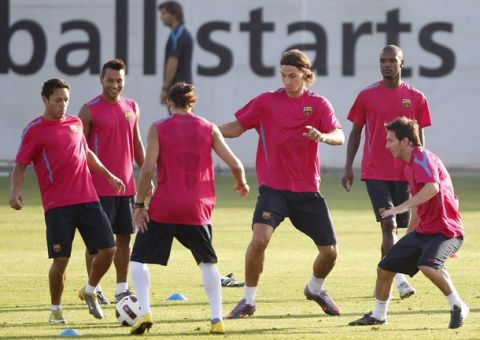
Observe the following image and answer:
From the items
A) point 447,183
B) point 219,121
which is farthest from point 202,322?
point 219,121

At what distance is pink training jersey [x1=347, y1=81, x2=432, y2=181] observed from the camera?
45.1 feet

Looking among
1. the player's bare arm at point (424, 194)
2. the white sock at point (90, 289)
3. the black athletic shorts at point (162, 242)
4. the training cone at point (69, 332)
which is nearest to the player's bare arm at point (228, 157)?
the black athletic shorts at point (162, 242)

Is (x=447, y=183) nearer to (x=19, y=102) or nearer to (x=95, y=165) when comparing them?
(x=95, y=165)

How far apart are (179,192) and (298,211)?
1.79m

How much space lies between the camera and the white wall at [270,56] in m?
29.1

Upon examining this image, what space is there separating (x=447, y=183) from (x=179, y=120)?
208cm

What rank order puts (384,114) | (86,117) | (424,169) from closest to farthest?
(424,169) → (86,117) → (384,114)

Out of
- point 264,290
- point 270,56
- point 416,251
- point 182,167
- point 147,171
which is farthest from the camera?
point 270,56

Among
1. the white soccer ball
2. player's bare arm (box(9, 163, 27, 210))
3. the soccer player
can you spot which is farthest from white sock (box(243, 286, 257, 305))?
the soccer player

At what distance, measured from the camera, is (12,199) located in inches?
459

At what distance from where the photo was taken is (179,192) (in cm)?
1080

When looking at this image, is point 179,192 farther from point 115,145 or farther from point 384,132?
point 384,132

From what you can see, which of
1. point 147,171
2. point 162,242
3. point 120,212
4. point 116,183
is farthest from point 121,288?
point 147,171

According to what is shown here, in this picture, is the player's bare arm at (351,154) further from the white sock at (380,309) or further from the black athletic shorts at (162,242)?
the black athletic shorts at (162,242)
